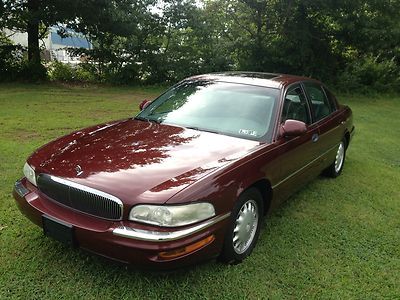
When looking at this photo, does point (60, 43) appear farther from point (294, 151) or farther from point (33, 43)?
point (294, 151)

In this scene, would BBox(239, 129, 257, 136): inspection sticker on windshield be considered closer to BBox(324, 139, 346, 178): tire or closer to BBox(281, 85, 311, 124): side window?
BBox(281, 85, 311, 124): side window

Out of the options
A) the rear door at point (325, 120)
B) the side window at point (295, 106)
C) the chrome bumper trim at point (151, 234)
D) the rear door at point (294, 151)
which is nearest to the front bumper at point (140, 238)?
the chrome bumper trim at point (151, 234)

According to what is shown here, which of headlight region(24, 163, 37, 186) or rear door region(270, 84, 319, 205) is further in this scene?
rear door region(270, 84, 319, 205)

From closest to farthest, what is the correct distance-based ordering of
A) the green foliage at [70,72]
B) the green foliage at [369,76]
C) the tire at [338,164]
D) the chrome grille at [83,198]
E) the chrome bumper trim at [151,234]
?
the chrome bumper trim at [151,234], the chrome grille at [83,198], the tire at [338,164], the green foliage at [70,72], the green foliage at [369,76]

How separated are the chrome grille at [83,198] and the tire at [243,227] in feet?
2.85

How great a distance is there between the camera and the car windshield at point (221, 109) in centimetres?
378

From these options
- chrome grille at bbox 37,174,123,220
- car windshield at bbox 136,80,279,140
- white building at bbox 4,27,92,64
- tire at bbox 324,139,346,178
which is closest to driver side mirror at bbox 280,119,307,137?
car windshield at bbox 136,80,279,140

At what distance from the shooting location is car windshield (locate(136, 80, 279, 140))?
3.78 m

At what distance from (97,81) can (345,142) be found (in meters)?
11.3

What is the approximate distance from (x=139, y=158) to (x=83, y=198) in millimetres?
535

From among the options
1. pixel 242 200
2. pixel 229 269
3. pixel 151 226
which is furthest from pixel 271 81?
pixel 151 226

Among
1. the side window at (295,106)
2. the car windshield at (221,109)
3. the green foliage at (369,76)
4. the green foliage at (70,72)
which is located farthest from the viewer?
the green foliage at (369,76)

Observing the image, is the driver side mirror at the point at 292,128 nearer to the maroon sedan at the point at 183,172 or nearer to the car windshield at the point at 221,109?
the maroon sedan at the point at 183,172

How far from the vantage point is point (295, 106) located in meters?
4.24
